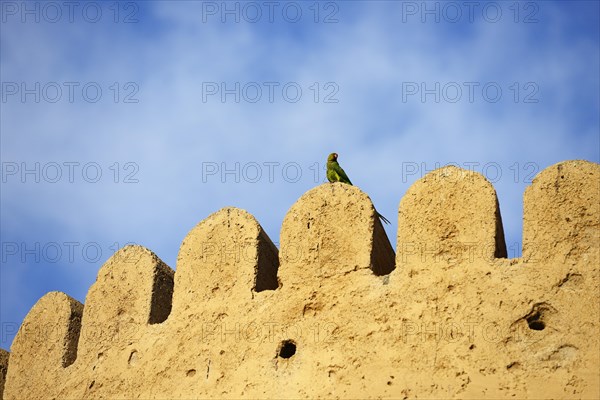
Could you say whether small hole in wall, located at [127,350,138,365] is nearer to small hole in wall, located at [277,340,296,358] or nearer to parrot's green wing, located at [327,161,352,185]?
small hole in wall, located at [277,340,296,358]

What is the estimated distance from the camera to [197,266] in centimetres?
823

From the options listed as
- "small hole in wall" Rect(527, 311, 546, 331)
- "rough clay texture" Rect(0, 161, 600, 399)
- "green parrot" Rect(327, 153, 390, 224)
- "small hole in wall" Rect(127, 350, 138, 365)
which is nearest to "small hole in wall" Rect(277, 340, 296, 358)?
"rough clay texture" Rect(0, 161, 600, 399)

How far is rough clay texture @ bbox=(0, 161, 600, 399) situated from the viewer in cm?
689

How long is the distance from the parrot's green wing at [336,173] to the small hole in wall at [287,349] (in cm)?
297

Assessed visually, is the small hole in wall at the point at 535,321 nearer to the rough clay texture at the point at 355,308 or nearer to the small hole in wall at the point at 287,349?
the rough clay texture at the point at 355,308

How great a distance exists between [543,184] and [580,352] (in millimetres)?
1194

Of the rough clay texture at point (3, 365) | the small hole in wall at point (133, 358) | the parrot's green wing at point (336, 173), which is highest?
the parrot's green wing at point (336, 173)

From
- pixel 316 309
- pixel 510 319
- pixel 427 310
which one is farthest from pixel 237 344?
pixel 510 319

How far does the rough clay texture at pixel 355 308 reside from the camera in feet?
22.6

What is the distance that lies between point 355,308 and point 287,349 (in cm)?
56

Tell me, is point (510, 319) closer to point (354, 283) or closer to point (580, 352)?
point (580, 352)

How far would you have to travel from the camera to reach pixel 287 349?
7543mm

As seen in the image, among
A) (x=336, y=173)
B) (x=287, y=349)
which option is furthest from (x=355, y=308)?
(x=336, y=173)

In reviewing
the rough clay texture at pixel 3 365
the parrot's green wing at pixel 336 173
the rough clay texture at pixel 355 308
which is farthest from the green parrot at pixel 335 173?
the rough clay texture at pixel 3 365
